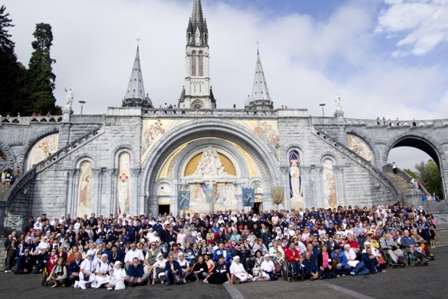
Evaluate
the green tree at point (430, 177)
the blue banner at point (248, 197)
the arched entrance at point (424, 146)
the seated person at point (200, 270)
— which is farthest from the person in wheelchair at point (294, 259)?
the green tree at point (430, 177)

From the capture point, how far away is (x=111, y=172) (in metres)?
24.3

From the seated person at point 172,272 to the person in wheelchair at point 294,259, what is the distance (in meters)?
3.51

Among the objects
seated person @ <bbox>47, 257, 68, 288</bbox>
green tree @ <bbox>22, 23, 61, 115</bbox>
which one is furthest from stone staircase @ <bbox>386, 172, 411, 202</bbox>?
green tree @ <bbox>22, 23, 61, 115</bbox>

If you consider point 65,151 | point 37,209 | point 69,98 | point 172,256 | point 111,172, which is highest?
point 69,98

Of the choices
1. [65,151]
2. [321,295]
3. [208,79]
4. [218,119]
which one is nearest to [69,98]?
[65,151]

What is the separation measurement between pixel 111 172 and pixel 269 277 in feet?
53.1

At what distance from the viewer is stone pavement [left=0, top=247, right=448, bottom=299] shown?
27.6ft

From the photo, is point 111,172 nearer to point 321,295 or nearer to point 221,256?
point 221,256

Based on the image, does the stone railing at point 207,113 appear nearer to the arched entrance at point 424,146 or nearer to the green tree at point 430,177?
the arched entrance at point 424,146

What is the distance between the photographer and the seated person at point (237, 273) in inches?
434

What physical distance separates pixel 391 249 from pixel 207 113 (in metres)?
16.9

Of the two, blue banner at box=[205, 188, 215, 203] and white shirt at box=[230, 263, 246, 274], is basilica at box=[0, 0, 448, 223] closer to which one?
blue banner at box=[205, 188, 215, 203]

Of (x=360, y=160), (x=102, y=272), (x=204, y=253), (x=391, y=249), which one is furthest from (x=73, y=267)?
(x=360, y=160)

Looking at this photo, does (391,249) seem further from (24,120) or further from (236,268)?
(24,120)
